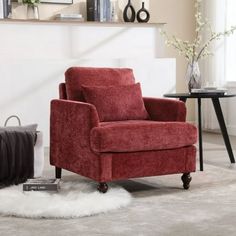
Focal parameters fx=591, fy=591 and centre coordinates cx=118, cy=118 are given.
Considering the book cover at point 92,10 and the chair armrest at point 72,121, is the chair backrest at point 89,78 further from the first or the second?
the book cover at point 92,10

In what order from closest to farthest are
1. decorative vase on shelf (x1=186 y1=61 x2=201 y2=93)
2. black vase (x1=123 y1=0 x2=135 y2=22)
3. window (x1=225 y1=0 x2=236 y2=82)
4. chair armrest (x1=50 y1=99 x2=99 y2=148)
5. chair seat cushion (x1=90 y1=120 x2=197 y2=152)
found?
chair seat cushion (x1=90 y1=120 x2=197 y2=152), chair armrest (x1=50 y1=99 x2=99 y2=148), decorative vase on shelf (x1=186 y1=61 x2=201 y2=93), black vase (x1=123 y1=0 x2=135 y2=22), window (x1=225 y1=0 x2=236 y2=82)

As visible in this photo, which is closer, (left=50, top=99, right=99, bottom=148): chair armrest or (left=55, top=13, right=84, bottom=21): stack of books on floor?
(left=50, top=99, right=99, bottom=148): chair armrest

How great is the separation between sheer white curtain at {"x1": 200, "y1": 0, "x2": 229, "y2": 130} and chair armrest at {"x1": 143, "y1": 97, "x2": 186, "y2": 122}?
2682 mm

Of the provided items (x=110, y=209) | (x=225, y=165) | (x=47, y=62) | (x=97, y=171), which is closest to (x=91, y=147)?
(x=97, y=171)

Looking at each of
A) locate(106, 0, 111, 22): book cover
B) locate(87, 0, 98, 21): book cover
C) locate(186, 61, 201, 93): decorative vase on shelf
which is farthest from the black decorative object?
locate(186, 61, 201, 93): decorative vase on shelf

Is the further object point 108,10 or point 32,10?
point 108,10

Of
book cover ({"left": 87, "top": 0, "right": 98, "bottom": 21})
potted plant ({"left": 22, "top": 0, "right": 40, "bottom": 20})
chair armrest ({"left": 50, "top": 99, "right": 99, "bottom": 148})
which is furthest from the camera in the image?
book cover ({"left": 87, "top": 0, "right": 98, "bottom": 21})

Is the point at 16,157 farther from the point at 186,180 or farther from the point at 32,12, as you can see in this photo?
the point at 32,12

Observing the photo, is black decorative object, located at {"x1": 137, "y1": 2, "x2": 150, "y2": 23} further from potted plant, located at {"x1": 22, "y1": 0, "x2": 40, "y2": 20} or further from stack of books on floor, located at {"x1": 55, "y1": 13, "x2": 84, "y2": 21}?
potted plant, located at {"x1": 22, "y1": 0, "x2": 40, "y2": 20}

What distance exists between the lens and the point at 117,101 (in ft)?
13.9

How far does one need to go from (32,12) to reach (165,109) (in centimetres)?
243

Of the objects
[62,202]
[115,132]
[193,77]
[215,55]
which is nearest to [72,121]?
[115,132]

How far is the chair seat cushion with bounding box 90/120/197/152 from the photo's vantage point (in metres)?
3.62

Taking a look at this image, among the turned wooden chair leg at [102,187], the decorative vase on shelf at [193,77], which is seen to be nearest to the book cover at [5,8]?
the decorative vase on shelf at [193,77]
